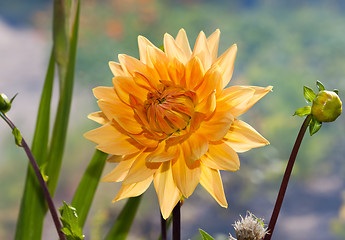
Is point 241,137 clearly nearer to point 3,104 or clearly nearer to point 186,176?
point 186,176

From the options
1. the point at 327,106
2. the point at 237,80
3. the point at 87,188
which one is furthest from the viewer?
the point at 237,80

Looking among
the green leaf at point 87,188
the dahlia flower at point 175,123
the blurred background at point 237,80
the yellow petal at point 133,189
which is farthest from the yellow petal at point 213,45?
the blurred background at point 237,80

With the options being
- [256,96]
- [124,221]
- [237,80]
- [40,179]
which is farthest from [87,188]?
[237,80]

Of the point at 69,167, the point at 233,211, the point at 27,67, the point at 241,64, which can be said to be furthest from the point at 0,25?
the point at 233,211

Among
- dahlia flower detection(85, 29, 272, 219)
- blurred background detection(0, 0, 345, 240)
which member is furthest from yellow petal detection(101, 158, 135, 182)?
blurred background detection(0, 0, 345, 240)

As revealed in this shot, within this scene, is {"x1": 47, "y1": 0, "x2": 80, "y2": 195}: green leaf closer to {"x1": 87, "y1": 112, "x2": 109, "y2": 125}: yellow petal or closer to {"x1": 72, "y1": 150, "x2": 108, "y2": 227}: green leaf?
{"x1": 72, "y1": 150, "x2": 108, "y2": 227}: green leaf

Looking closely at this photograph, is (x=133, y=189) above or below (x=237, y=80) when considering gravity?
below

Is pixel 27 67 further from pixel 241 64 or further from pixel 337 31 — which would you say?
pixel 337 31

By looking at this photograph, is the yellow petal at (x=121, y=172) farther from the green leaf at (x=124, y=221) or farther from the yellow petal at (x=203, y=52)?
the green leaf at (x=124, y=221)
